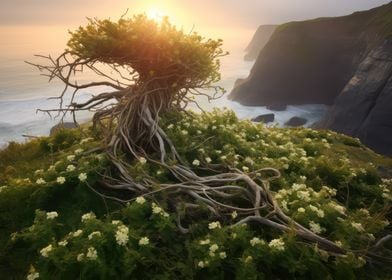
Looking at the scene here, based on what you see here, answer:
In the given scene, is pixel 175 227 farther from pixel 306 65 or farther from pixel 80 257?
pixel 306 65

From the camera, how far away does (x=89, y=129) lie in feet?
34.1

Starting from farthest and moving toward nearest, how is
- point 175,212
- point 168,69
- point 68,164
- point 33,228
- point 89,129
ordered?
point 89,129 → point 168,69 → point 68,164 → point 175,212 → point 33,228

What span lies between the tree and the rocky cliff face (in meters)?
38.8

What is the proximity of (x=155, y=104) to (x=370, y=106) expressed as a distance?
43.7 meters

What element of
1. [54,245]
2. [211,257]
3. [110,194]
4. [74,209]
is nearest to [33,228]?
[54,245]

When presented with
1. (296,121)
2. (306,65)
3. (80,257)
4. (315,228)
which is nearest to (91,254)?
(80,257)

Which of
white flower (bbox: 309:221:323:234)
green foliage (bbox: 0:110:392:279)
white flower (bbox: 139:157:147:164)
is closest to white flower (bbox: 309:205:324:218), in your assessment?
green foliage (bbox: 0:110:392:279)

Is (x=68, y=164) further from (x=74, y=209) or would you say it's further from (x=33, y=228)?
(x=33, y=228)

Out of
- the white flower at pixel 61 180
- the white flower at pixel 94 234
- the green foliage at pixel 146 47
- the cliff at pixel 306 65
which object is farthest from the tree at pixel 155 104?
the cliff at pixel 306 65

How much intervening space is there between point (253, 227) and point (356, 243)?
1713mm

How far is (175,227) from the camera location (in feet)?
18.3

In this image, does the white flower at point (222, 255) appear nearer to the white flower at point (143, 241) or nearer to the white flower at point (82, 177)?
the white flower at point (143, 241)

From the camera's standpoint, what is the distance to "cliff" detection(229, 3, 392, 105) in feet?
236

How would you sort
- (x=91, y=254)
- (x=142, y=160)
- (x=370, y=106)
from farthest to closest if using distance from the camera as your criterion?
(x=370, y=106) → (x=142, y=160) → (x=91, y=254)
